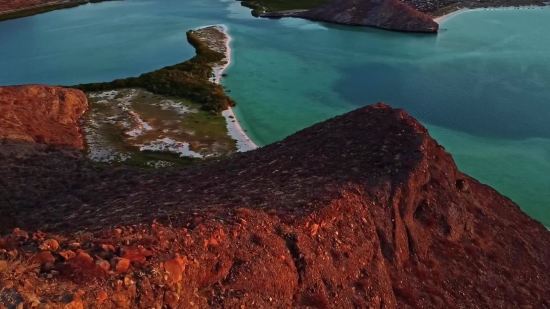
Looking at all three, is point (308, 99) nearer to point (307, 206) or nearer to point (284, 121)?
point (284, 121)

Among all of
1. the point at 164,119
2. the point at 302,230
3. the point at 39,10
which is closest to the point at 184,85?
the point at 164,119

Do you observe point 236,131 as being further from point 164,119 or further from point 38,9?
point 38,9

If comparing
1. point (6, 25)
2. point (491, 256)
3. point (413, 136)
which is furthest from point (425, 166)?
point (6, 25)

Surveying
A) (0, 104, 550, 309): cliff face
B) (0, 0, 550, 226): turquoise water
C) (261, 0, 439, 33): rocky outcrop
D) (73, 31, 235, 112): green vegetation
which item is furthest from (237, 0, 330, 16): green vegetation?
(0, 104, 550, 309): cliff face

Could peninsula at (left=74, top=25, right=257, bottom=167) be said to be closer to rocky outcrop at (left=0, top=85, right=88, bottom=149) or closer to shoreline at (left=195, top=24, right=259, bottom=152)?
shoreline at (left=195, top=24, right=259, bottom=152)

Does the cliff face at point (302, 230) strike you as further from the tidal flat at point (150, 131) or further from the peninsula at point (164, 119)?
the peninsula at point (164, 119)

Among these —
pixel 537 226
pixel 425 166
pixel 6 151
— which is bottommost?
pixel 537 226

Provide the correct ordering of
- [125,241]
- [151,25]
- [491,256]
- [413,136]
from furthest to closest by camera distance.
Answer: [151,25] → [413,136] → [491,256] → [125,241]
